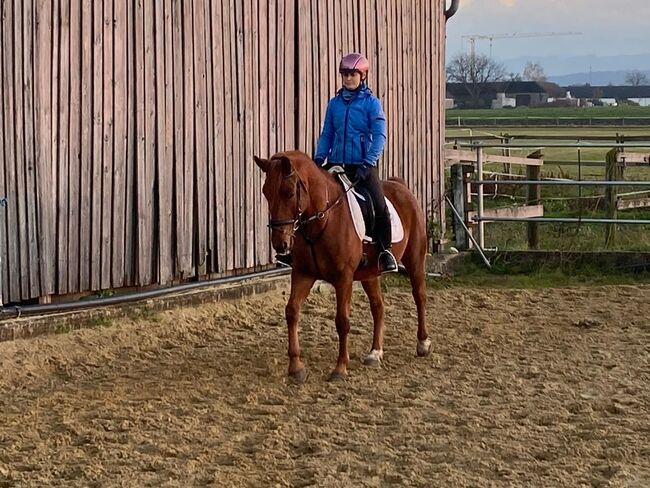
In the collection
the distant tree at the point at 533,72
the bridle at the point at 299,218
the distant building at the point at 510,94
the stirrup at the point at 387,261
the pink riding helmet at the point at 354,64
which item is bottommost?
the stirrup at the point at 387,261

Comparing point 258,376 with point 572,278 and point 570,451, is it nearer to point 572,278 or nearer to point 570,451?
point 570,451

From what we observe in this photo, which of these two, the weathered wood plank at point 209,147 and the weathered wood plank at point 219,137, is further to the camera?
the weathered wood plank at point 219,137

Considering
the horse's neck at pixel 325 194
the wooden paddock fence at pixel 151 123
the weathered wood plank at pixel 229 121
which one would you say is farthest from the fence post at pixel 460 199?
the horse's neck at pixel 325 194

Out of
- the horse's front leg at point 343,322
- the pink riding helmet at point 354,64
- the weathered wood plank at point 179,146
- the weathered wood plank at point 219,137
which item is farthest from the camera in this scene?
the weathered wood plank at point 219,137

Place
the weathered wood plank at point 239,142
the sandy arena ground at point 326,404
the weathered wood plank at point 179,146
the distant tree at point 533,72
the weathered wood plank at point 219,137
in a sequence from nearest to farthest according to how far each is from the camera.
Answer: the sandy arena ground at point 326,404
the weathered wood plank at point 179,146
the weathered wood plank at point 219,137
the weathered wood plank at point 239,142
the distant tree at point 533,72

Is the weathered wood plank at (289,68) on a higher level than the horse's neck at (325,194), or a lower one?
higher

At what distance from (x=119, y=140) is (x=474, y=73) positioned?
10378 cm

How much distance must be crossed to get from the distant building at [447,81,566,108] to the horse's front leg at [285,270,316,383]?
83.2 meters

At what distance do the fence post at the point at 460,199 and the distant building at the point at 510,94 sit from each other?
76859 mm

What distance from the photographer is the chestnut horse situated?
7098mm

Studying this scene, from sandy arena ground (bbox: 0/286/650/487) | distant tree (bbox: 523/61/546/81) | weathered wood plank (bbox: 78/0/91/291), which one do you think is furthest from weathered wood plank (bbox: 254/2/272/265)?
distant tree (bbox: 523/61/546/81)

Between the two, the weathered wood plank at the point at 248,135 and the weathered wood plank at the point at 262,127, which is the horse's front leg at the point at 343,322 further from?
the weathered wood plank at the point at 262,127

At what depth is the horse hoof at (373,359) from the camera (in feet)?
26.9

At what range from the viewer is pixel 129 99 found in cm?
904
